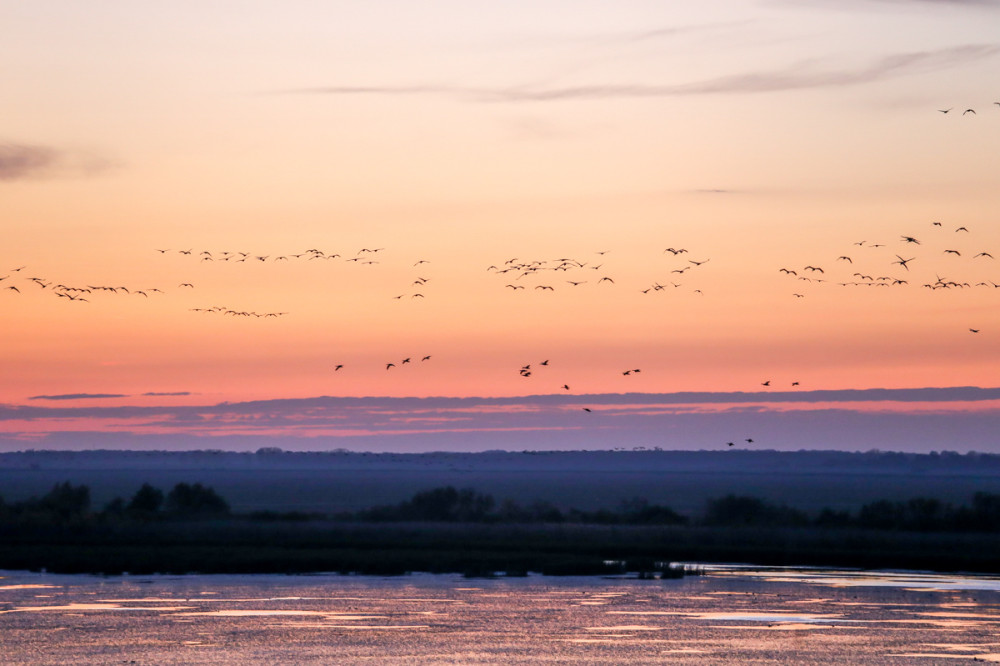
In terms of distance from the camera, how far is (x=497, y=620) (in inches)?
1570

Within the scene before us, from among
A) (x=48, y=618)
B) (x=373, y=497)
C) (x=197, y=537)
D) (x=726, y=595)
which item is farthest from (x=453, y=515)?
(x=373, y=497)

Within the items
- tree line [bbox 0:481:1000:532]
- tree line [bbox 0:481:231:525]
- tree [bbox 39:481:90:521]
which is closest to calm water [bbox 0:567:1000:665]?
tree line [bbox 0:481:1000:532]

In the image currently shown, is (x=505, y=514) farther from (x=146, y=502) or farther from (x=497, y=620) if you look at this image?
(x=497, y=620)

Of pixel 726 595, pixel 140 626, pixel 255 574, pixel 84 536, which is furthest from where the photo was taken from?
pixel 84 536

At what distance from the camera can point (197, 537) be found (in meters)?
69.2

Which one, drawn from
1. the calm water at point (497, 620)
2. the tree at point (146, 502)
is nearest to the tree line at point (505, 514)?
the tree at point (146, 502)

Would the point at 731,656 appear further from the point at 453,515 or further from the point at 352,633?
the point at 453,515

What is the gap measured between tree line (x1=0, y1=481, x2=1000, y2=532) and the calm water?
935 inches

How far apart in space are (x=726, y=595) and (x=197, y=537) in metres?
32.3

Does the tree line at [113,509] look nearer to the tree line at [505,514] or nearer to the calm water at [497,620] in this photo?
the tree line at [505,514]

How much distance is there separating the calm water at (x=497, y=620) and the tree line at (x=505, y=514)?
2376cm

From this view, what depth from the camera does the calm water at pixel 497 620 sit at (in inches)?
1331

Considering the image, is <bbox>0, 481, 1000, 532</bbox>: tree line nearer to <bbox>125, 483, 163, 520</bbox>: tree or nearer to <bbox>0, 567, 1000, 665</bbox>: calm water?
<bbox>125, 483, 163, 520</bbox>: tree

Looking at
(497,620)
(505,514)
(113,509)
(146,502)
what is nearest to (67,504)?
(113,509)
